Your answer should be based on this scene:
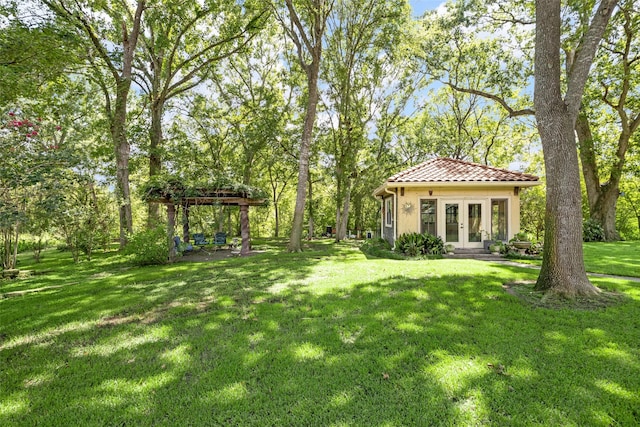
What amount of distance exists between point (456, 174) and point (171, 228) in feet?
35.8

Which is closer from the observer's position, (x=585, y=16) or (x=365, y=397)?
(x=365, y=397)

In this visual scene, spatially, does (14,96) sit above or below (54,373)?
above

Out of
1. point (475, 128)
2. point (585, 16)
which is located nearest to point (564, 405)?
point (585, 16)

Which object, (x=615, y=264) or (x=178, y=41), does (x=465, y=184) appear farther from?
(x=178, y=41)

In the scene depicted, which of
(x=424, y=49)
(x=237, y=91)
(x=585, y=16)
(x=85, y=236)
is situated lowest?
(x=85, y=236)

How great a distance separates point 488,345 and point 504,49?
12949mm

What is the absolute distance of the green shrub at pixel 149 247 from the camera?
9656 millimetres

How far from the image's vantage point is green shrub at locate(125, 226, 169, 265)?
966 cm

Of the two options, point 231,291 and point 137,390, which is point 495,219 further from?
point 137,390

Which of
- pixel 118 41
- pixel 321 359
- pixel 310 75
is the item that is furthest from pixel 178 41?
pixel 321 359

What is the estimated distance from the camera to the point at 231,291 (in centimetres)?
589

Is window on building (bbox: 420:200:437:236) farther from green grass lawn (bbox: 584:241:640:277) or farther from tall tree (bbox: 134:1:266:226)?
tall tree (bbox: 134:1:266:226)

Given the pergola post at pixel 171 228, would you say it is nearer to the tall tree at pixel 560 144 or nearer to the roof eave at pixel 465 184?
the roof eave at pixel 465 184

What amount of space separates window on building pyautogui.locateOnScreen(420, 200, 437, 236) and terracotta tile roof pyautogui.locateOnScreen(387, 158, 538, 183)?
104cm
